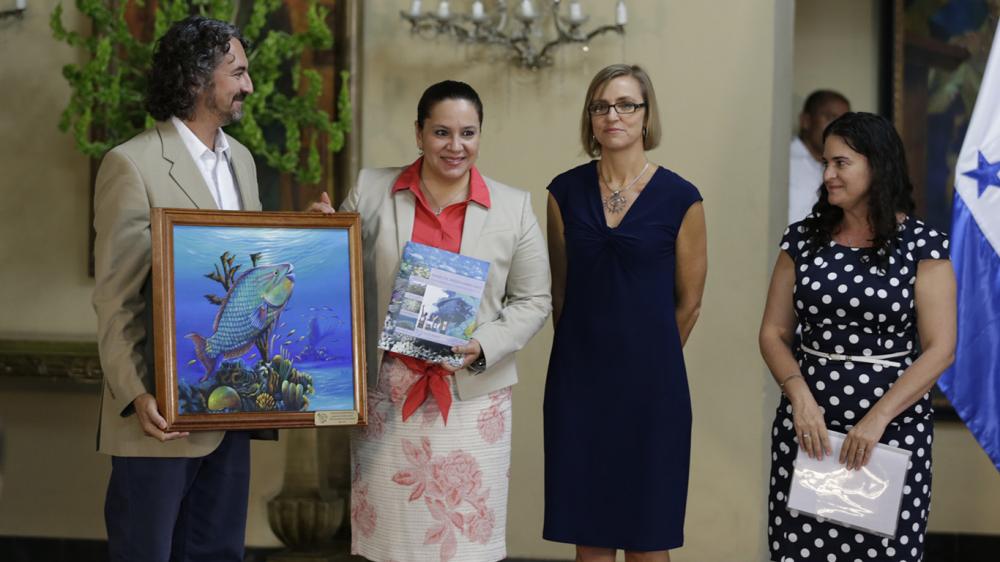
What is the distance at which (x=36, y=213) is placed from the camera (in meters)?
4.83

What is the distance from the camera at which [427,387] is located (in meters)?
2.88

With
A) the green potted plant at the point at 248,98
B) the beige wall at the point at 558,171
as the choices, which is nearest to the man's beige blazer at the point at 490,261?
the green potted plant at the point at 248,98

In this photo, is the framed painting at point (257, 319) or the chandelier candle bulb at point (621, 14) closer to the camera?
the framed painting at point (257, 319)

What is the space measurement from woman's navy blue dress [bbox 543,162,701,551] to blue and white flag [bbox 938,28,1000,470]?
937mm

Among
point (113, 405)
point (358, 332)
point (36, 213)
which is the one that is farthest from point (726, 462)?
point (36, 213)

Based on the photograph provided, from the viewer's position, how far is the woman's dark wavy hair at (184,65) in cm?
270

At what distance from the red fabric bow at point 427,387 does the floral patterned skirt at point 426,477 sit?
0.05 ft

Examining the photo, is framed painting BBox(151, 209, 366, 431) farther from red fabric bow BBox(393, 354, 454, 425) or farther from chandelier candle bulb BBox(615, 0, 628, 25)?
chandelier candle bulb BBox(615, 0, 628, 25)

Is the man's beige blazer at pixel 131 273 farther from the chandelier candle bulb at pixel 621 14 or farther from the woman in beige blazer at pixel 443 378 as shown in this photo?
the chandelier candle bulb at pixel 621 14

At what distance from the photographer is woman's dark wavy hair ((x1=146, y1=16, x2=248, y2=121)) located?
270cm

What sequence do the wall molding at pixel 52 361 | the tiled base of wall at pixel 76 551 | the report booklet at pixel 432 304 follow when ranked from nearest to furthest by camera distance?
the report booklet at pixel 432 304, the wall molding at pixel 52 361, the tiled base of wall at pixel 76 551

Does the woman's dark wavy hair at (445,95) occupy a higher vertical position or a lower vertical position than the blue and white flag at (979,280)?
higher

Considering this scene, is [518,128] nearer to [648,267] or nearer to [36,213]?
[648,267]

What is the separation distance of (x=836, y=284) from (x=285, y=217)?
1.38 m
